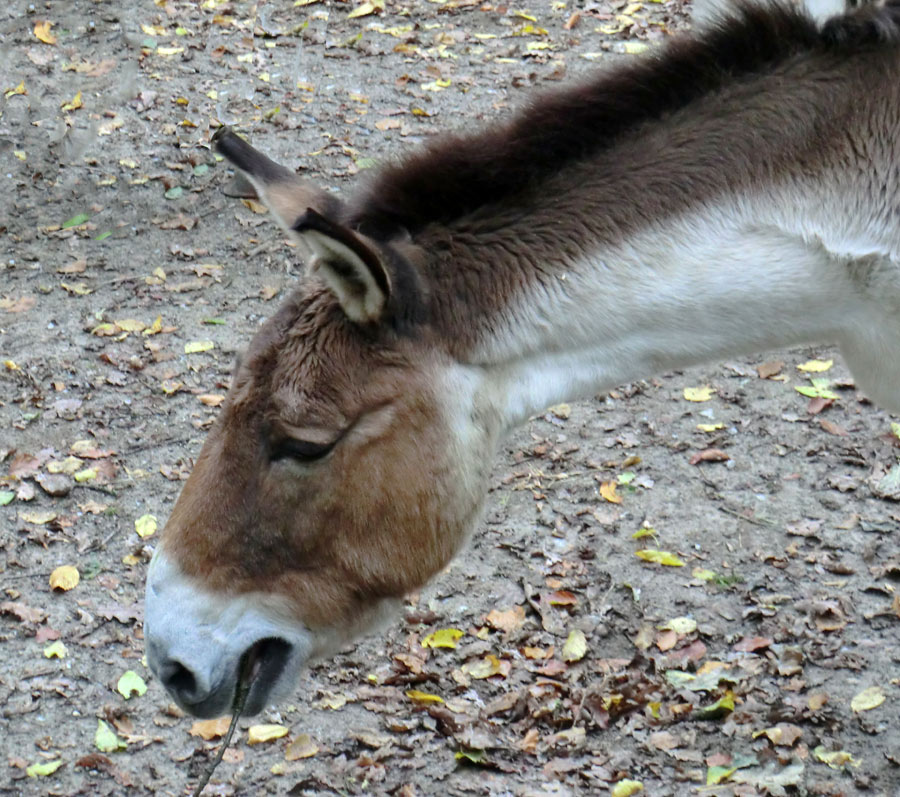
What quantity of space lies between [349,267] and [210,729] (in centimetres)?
242

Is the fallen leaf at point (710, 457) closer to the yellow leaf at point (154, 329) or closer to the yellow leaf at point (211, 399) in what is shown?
the yellow leaf at point (211, 399)

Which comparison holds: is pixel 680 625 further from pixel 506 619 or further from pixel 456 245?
pixel 456 245

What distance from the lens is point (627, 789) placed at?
3.97 metres

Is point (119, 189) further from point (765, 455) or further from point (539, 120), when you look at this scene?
point (539, 120)

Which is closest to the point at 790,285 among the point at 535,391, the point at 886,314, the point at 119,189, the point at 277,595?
the point at 886,314

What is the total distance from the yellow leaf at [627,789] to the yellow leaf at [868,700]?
0.88m

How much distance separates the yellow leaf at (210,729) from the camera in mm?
4375

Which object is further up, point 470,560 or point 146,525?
point 146,525

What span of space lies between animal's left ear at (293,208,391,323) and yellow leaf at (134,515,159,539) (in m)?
2.99

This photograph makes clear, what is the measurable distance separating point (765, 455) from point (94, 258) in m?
4.74

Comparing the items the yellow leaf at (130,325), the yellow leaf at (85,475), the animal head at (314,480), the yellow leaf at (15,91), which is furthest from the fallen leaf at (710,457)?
the yellow leaf at (15,91)

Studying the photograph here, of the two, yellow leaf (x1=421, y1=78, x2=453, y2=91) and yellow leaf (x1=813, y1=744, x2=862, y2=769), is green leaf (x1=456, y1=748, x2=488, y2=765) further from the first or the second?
yellow leaf (x1=421, y1=78, x2=453, y2=91)

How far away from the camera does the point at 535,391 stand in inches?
117

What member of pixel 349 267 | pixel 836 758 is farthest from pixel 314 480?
pixel 836 758
